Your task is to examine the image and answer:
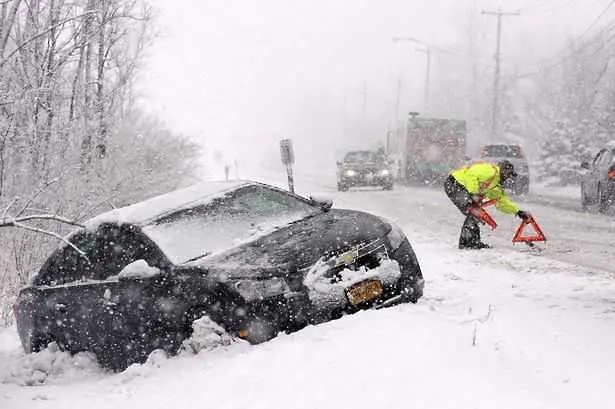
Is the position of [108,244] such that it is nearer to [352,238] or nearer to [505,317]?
[352,238]

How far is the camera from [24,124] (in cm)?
1006

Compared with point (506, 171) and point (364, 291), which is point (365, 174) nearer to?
point (506, 171)

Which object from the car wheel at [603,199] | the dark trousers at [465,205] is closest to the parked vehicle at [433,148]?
the car wheel at [603,199]

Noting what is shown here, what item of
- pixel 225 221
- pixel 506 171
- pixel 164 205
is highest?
pixel 506 171

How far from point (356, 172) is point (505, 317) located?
68.6 ft

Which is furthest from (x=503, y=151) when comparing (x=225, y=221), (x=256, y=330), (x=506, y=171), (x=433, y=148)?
(x=256, y=330)

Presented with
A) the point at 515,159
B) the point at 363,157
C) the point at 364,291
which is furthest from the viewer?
the point at 363,157

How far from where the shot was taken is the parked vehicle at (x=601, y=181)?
49.3 ft

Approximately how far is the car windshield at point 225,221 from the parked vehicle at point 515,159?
15.7 meters

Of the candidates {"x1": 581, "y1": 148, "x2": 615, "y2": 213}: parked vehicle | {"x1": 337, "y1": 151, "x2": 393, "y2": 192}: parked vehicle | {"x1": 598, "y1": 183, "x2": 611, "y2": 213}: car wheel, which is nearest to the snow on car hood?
{"x1": 581, "y1": 148, "x2": 615, "y2": 213}: parked vehicle

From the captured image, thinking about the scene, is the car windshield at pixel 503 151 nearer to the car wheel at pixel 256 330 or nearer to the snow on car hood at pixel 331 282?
the snow on car hood at pixel 331 282

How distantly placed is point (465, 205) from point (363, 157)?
57.4ft

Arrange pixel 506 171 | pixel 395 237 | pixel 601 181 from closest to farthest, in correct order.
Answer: pixel 395 237, pixel 506 171, pixel 601 181

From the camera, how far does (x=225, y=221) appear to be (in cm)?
681
